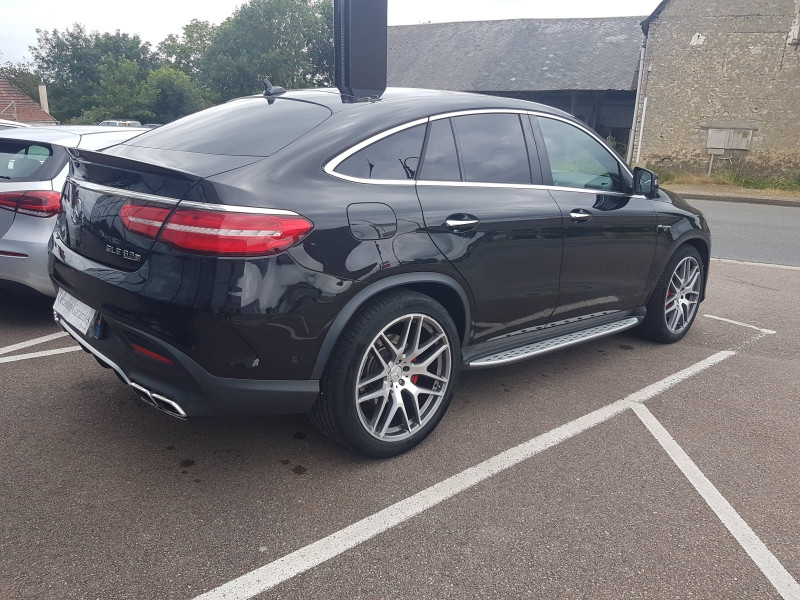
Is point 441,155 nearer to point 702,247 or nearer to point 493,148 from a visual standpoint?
point 493,148

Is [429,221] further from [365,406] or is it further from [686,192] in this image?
[686,192]

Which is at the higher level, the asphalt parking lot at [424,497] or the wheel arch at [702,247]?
the wheel arch at [702,247]

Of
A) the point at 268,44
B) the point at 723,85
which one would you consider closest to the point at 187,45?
the point at 268,44

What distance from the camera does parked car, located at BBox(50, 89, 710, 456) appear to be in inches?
107

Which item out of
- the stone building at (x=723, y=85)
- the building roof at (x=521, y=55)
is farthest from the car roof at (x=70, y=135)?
the building roof at (x=521, y=55)

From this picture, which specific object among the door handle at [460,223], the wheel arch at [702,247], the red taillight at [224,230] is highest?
the red taillight at [224,230]

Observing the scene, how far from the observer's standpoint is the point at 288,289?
8.99 feet

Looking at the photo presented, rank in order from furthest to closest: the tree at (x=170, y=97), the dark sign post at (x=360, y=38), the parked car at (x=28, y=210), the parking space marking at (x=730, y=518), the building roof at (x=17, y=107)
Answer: the tree at (x=170, y=97)
the building roof at (x=17, y=107)
the dark sign post at (x=360, y=38)
the parked car at (x=28, y=210)
the parking space marking at (x=730, y=518)

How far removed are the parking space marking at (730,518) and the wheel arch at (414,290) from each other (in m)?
1.19

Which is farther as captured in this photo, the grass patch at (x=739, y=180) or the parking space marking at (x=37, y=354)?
the grass patch at (x=739, y=180)

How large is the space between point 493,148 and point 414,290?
1008 millimetres

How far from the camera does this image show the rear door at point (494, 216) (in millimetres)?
3371

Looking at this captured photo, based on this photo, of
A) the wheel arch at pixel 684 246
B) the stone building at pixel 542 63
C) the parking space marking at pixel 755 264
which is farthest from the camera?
the stone building at pixel 542 63

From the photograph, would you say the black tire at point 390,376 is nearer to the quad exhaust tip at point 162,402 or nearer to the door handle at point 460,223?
the door handle at point 460,223
